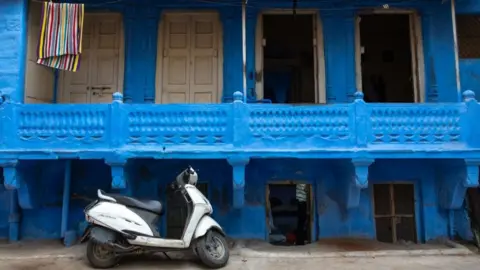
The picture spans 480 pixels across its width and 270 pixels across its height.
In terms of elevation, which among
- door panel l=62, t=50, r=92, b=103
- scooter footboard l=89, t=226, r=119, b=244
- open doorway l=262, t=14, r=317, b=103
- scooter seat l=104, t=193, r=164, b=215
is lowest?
scooter footboard l=89, t=226, r=119, b=244

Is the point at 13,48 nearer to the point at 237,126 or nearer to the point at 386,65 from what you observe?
the point at 237,126

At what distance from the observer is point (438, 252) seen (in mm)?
7352

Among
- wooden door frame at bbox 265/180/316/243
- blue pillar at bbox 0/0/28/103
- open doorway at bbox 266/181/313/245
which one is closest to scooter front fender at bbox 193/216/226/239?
wooden door frame at bbox 265/180/316/243

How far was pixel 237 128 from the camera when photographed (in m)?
7.06

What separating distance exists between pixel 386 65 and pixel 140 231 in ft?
29.5

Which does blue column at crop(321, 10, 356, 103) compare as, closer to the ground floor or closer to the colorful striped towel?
the ground floor

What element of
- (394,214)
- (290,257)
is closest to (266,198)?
(290,257)

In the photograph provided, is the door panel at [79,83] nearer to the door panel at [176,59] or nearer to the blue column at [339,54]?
the door panel at [176,59]

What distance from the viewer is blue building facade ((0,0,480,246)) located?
278 inches

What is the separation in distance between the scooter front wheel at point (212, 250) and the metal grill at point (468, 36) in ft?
20.1

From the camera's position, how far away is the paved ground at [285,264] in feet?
21.3

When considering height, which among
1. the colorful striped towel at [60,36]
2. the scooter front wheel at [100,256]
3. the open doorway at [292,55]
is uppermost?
the open doorway at [292,55]

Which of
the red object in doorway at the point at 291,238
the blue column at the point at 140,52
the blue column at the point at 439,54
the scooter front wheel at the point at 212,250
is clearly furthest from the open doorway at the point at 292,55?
the scooter front wheel at the point at 212,250

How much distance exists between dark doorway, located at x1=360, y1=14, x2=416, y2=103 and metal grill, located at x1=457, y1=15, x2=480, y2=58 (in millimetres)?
2747
